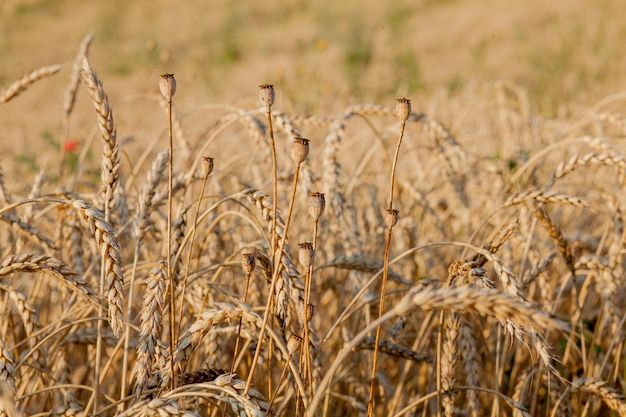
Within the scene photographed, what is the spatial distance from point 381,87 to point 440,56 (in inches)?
99.5

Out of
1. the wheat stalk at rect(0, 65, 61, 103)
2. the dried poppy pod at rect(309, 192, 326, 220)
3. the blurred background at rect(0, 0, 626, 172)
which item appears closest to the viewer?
the dried poppy pod at rect(309, 192, 326, 220)

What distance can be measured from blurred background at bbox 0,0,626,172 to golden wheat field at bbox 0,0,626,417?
1.41 ft

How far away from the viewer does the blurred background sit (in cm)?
854

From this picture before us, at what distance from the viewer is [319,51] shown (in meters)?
7.64

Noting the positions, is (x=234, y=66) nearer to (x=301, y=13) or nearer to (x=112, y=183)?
(x=301, y=13)

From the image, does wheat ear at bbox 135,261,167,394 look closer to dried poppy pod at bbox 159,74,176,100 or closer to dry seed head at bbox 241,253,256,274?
dry seed head at bbox 241,253,256,274

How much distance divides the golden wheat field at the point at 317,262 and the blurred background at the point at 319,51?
1.41 ft

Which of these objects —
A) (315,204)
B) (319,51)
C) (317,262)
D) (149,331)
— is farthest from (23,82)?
(319,51)

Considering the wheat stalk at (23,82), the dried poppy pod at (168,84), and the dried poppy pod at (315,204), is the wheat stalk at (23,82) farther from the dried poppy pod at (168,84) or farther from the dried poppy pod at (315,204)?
the dried poppy pod at (315,204)

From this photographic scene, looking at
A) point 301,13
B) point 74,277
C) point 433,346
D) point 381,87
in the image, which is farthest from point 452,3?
point 74,277

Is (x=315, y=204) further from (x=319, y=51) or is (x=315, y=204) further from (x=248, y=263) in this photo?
(x=319, y=51)

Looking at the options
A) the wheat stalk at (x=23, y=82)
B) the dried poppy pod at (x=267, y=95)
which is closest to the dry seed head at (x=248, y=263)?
the dried poppy pod at (x=267, y=95)

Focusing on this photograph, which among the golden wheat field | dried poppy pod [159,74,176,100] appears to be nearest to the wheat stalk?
the golden wheat field

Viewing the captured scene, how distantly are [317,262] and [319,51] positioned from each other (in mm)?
5416
